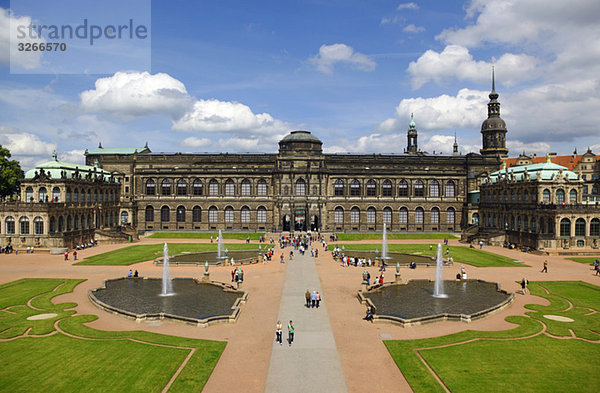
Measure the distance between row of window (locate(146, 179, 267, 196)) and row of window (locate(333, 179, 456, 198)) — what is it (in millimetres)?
19003

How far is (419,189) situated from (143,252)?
66.5 metres

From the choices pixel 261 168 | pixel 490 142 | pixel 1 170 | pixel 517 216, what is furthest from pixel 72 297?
pixel 490 142

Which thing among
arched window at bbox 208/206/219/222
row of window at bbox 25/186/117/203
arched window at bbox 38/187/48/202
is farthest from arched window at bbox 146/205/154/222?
arched window at bbox 38/187/48/202

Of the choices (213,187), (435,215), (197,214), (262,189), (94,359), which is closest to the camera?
(94,359)

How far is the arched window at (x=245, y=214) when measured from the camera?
99.3 meters

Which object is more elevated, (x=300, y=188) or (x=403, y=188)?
(x=403, y=188)

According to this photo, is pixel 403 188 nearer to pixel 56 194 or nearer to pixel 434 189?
Result: pixel 434 189

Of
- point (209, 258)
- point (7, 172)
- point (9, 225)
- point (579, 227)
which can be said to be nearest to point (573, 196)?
point (579, 227)

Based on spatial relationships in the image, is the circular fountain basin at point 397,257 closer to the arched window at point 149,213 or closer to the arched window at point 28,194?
the arched window at point 149,213

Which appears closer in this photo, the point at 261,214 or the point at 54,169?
the point at 54,169

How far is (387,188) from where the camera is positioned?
100 m

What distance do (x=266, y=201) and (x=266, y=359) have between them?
3016 inches

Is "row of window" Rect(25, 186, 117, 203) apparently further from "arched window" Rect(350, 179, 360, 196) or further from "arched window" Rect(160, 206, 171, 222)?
"arched window" Rect(350, 179, 360, 196)

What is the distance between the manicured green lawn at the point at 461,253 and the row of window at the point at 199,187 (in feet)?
106
